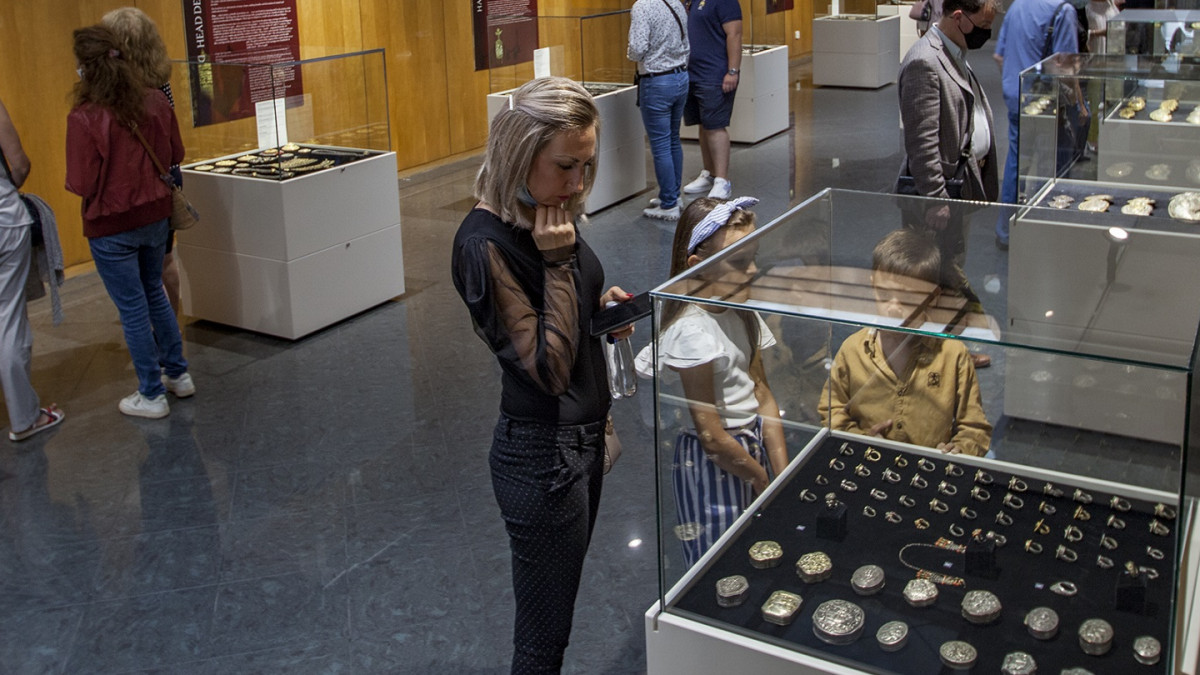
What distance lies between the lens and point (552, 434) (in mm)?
2461

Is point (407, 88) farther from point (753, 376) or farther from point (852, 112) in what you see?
point (753, 376)

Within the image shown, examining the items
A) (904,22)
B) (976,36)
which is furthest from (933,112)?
(904,22)

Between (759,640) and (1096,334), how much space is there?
750mm

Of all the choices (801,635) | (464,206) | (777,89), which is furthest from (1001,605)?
Answer: (777,89)

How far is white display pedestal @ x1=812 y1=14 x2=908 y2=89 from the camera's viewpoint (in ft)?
48.1

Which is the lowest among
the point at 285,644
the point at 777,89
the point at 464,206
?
the point at 285,644

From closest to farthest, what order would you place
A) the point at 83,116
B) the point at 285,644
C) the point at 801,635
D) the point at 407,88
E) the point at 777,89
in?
the point at 801,635, the point at 285,644, the point at 83,116, the point at 407,88, the point at 777,89

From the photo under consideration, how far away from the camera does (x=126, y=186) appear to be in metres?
5.18

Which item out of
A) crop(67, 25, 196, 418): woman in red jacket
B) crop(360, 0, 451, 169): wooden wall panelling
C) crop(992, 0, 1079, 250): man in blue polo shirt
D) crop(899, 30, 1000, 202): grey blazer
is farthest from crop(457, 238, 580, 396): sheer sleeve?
crop(360, 0, 451, 169): wooden wall panelling

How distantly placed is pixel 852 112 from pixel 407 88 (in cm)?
523

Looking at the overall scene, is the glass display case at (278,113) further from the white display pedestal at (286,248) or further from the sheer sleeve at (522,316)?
the sheer sleeve at (522,316)

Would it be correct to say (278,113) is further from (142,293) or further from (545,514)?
(545,514)

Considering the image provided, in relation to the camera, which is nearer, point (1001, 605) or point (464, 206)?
point (1001, 605)

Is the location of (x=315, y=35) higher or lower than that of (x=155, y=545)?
higher
